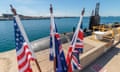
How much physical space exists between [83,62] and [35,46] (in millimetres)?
5339

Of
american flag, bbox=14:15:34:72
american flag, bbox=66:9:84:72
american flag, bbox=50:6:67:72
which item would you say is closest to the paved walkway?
american flag, bbox=66:9:84:72

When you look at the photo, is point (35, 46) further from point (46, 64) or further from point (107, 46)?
point (107, 46)

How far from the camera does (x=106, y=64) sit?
9.30m

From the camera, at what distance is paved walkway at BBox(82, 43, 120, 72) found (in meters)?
8.41

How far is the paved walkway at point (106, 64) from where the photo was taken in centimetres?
841

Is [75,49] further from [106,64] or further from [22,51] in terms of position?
[106,64]

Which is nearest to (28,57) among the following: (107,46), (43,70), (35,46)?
(43,70)

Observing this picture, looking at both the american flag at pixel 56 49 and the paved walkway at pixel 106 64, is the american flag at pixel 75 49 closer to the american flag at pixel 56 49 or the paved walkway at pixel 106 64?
the american flag at pixel 56 49

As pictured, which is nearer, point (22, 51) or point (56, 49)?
point (22, 51)

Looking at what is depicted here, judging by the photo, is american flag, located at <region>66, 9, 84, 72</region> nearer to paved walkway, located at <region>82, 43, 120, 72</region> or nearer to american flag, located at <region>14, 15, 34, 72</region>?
american flag, located at <region>14, 15, 34, 72</region>

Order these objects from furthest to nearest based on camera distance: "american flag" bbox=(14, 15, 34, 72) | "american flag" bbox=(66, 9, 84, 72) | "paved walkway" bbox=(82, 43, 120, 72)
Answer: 1. "paved walkway" bbox=(82, 43, 120, 72)
2. "american flag" bbox=(66, 9, 84, 72)
3. "american flag" bbox=(14, 15, 34, 72)

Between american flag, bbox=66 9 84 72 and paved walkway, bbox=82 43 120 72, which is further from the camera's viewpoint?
paved walkway, bbox=82 43 120 72

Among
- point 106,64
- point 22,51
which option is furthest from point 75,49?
point 106,64

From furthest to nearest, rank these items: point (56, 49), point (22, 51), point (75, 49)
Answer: point (75, 49)
point (56, 49)
point (22, 51)
